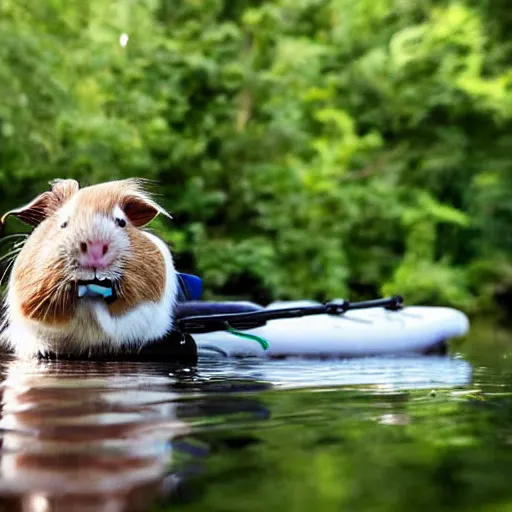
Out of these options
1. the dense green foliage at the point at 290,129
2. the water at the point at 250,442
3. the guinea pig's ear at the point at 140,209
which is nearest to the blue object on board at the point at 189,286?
the guinea pig's ear at the point at 140,209

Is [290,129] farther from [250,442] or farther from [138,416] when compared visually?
[250,442]

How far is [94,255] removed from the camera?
199 cm

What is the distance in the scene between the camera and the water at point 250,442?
793 mm

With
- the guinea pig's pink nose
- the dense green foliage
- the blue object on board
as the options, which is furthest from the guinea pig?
the dense green foliage

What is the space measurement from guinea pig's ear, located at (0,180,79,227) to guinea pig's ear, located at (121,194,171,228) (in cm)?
16

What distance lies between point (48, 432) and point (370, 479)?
1.51 feet

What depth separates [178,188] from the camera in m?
5.71

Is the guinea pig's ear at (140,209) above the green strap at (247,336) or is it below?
above

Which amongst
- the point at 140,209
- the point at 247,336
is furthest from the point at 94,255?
the point at 247,336

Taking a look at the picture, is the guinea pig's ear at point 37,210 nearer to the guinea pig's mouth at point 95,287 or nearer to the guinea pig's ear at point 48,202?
the guinea pig's ear at point 48,202

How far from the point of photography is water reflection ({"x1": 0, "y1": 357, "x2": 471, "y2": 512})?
2.72ft

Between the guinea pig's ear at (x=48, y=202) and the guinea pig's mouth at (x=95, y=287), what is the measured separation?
298 millimetres

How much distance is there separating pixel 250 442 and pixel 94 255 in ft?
3.36

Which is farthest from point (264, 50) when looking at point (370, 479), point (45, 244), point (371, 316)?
point (370, 479)
